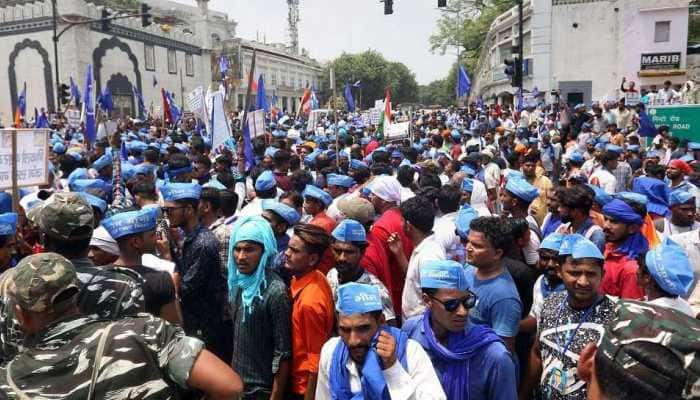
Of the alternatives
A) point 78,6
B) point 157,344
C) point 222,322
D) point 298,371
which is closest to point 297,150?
point 222,322

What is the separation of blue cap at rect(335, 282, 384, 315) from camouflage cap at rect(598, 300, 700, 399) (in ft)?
4.04

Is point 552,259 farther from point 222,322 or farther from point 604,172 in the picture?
point 604,172

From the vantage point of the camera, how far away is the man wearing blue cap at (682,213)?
4.98 m

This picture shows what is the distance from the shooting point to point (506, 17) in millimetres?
35969

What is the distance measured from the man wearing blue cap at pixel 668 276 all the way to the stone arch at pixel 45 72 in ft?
120

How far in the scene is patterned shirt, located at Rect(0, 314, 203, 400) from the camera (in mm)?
1762

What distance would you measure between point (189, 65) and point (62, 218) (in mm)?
44872

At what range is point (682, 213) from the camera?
4996 mm

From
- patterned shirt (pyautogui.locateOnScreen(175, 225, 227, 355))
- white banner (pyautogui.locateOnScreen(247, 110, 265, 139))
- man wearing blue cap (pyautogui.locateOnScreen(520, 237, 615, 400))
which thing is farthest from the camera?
white banner (pyautogui.locateOnScreen(247, 110, 265, 139))

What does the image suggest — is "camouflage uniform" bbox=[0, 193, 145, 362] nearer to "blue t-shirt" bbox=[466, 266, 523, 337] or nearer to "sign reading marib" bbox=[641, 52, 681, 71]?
"blue t-shirt" bbox=[466, 266, 523, 337]

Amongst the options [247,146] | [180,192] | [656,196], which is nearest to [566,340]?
[180,192]

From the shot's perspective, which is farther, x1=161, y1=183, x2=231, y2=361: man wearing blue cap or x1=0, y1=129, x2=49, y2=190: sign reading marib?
x1=0, y1=129, x2=49, y2=190: sign reading marib

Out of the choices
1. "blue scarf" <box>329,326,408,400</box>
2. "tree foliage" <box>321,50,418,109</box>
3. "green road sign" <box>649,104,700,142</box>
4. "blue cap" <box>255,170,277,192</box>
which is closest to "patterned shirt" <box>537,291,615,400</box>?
"blue scarf" <box>329,326,408,400</box>

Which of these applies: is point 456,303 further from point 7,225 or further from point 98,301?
point 7,225
